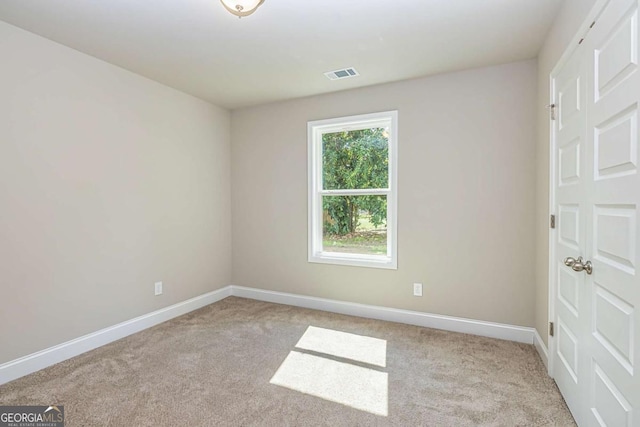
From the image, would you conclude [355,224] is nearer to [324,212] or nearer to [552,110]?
[324,212]

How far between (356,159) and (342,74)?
3.09ft

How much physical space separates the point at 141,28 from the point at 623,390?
11.3 ft

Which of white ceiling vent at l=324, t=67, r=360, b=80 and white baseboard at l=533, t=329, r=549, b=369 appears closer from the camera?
white baseboard at l=533, t=329, r=549, b=369

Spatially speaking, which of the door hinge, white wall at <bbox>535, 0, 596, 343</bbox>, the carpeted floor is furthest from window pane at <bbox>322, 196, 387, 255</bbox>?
the door hinge

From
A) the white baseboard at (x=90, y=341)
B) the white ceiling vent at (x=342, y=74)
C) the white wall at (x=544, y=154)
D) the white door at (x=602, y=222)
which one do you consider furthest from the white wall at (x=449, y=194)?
the white baseboard at (x=90, y=341)

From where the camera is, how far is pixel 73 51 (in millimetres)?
2650

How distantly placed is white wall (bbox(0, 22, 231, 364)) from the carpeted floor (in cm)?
48

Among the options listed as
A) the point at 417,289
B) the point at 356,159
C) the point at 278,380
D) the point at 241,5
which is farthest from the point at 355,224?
the point at 241,5

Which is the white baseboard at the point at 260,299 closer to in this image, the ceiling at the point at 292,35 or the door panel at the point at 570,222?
the door panel at the point at 570,222

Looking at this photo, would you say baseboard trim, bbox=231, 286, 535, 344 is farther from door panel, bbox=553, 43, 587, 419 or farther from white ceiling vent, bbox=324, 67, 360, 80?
white ceiling vent, bbox=324, 67, 360, 80

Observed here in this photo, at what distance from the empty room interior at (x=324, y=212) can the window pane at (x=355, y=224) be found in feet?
0.12

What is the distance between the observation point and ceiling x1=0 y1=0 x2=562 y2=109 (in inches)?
82.5

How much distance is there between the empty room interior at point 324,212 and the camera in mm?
1842

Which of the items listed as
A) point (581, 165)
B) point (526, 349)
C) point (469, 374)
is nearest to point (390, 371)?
point (469, 374)
